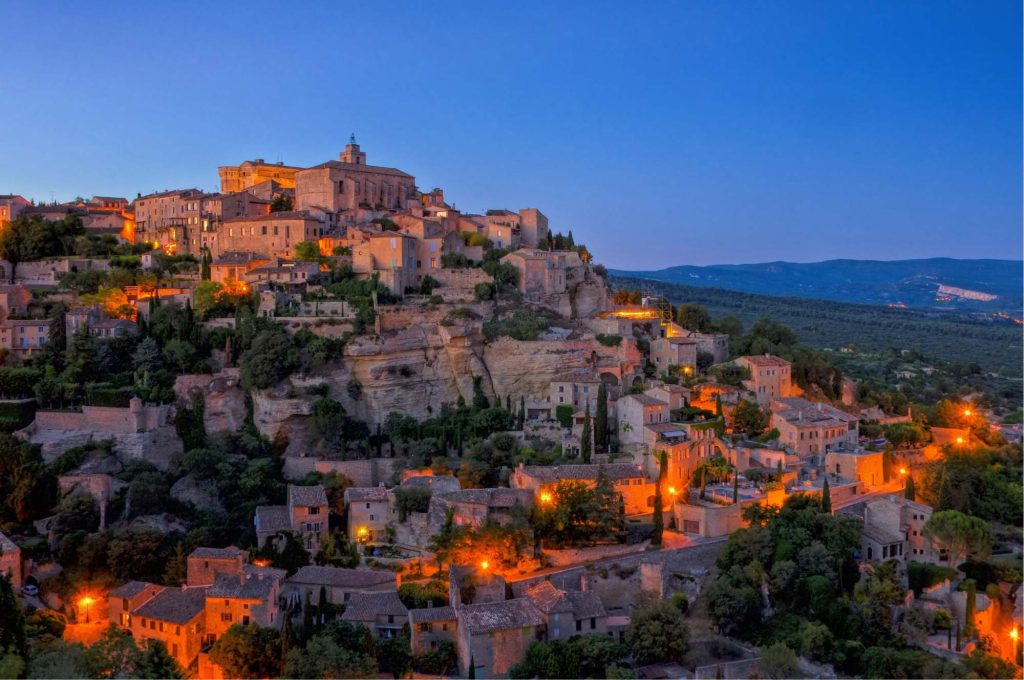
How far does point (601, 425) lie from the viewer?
32906 millimetres

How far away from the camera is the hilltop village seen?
2391 centimetres

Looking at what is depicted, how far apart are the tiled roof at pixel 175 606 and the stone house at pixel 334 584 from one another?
90.9 inches

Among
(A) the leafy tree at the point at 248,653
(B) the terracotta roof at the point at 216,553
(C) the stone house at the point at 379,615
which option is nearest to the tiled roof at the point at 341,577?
(C) the stone house at the point at 379,615

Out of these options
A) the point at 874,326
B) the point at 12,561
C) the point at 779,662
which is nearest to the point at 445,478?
the point at 779,662

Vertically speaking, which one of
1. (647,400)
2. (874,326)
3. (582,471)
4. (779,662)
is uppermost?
(874,326)

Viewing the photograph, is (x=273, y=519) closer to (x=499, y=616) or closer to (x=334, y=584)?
(x=334, y=584)

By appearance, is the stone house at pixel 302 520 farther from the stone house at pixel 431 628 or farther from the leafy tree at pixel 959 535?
the leafy tree at pixel 959 535

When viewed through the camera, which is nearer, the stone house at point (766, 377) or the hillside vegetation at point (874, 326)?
the stone house at point (766, 377)

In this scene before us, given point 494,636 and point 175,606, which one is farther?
point 175,606

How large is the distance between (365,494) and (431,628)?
6.44 metres

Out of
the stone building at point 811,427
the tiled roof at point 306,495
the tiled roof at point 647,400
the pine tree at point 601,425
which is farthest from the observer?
the stone building at point 811,427

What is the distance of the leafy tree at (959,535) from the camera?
2800 cm

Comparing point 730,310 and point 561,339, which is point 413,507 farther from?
point 730,310

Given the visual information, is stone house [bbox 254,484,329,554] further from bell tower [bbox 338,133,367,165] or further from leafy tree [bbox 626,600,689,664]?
bell tower [bbox 338,133,367,165]
